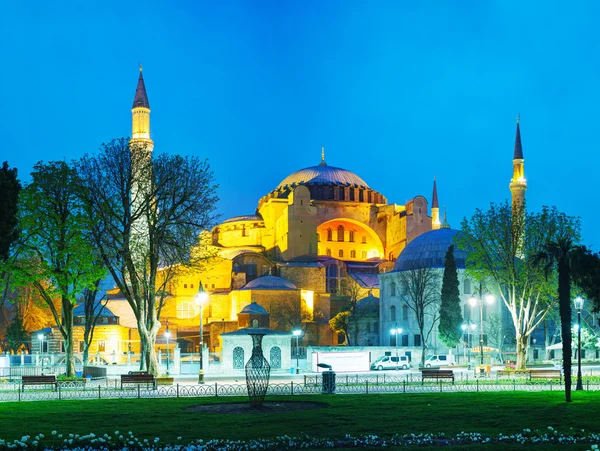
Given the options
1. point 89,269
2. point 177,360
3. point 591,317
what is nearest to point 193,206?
point 89,269

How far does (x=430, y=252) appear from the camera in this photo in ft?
182

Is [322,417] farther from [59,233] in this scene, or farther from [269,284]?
[269,284]

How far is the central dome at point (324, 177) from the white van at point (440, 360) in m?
35.3

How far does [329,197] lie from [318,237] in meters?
6.74

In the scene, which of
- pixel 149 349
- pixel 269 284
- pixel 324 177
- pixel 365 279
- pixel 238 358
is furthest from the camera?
pixel 324 177

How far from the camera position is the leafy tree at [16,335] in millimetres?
53312

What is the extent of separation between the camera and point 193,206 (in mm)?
30219

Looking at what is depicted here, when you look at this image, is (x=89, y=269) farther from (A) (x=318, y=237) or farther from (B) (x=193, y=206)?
(A) (x=318, y=237)

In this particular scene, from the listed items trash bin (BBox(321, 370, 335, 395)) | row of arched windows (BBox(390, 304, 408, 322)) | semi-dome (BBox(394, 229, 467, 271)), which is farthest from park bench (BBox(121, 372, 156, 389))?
row of arched windows (BBox(390, 304, 408, 322))

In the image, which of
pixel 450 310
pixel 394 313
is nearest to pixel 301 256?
pixel 394 313

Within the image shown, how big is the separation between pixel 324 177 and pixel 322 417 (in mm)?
63679

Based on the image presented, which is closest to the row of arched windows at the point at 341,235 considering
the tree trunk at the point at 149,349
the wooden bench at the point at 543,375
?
the wooden bench at the point at 543,375

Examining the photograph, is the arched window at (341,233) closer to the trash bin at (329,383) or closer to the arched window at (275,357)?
the arched window at (275,357)

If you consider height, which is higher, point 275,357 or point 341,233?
point 341,233
